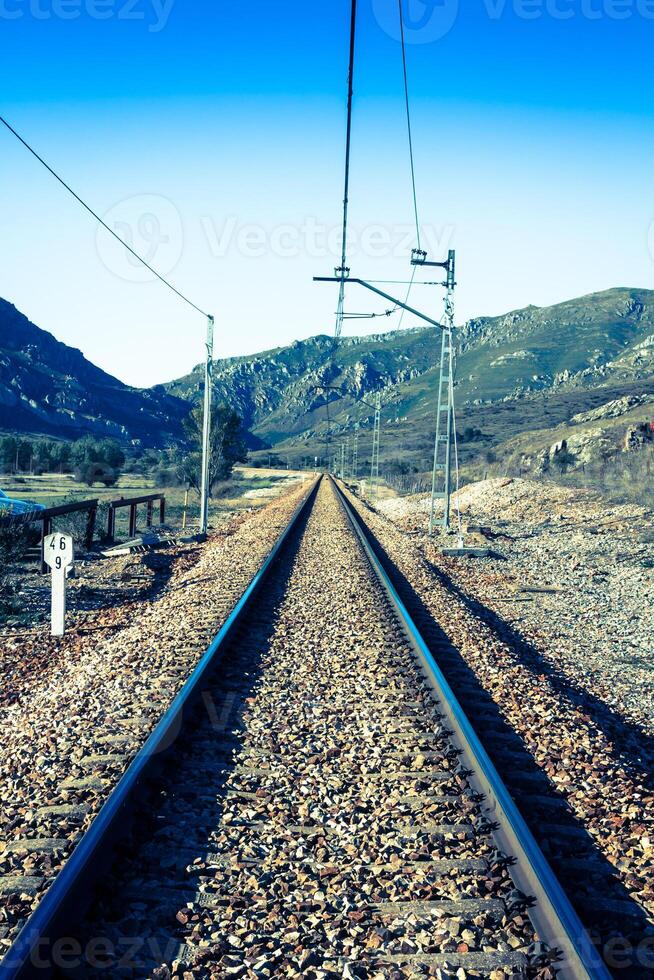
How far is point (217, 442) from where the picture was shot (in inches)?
2157

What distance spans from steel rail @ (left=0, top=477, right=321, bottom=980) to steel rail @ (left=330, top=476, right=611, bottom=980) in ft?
7.24

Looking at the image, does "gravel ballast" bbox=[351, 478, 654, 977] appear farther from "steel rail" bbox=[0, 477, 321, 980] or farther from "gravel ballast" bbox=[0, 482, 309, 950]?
"gravel ballast" bbox=[0, 482, 309, 950]

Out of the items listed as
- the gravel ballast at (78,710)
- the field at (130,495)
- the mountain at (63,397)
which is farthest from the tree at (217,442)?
the mountain at (63,397)

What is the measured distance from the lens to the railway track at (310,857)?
3721mm

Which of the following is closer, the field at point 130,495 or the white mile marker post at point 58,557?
the white mile marker post at point 58,557

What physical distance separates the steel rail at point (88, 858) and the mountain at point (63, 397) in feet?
401

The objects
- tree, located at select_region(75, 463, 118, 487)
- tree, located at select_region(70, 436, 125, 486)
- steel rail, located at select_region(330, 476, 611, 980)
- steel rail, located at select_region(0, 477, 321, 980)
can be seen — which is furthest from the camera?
tree, located at select_region(70, 436, 125, 486)

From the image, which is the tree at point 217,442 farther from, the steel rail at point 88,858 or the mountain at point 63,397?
the mountain at point 63,397

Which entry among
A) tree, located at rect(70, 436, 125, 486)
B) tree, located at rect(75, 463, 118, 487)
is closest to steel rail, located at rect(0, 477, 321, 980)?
tree, located at rect(75, 463, 118, 487)

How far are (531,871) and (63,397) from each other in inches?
5886

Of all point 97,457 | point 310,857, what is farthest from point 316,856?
point 97,457

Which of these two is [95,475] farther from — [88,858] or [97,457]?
[88,858]

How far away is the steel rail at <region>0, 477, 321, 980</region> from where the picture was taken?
3.42m

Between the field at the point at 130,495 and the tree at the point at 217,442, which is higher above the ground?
the tree at the point at 217,442
